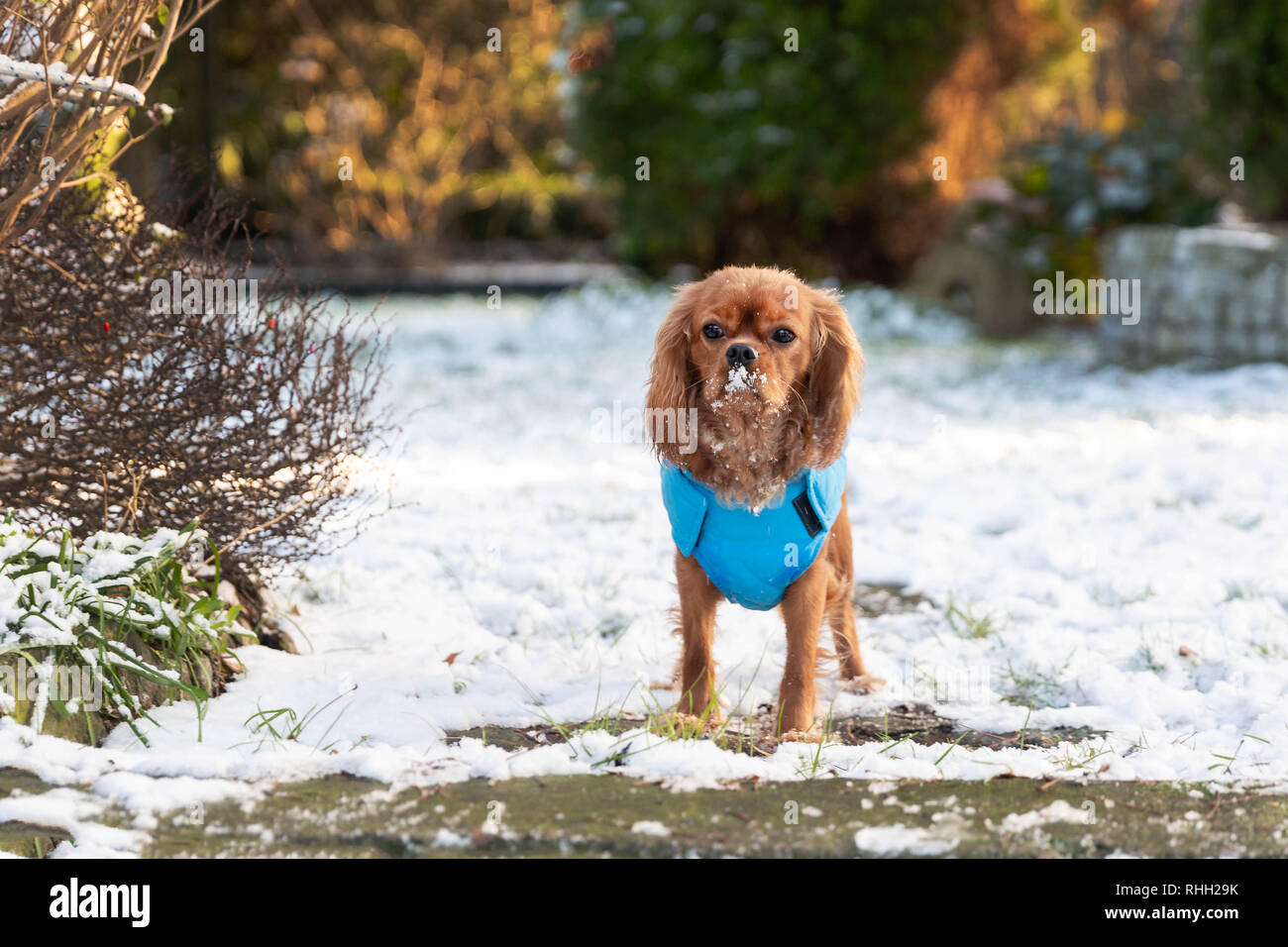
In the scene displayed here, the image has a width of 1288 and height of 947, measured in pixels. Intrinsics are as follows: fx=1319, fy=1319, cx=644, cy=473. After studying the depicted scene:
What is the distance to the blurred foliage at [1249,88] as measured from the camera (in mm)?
8820

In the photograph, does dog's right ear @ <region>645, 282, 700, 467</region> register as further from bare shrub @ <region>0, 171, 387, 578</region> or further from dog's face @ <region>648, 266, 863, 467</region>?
bare shrub @ <region>0, 171, 387, 578</region>

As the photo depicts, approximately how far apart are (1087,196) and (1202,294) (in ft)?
6.84

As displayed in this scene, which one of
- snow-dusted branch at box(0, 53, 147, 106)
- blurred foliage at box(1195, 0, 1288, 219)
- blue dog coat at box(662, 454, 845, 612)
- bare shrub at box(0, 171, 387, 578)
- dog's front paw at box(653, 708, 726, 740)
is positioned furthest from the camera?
blurred foliage at box(1195, 0, 1288, 219)

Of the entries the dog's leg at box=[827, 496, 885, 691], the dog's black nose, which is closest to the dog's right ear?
the dog's black nose

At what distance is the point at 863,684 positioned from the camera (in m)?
3.64

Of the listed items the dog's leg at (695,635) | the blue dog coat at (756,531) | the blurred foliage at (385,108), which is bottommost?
the dog's leg at (695,635)

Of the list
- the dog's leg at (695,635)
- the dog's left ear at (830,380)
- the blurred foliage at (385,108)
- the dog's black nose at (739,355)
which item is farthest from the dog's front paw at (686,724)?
the blurred foliage at (385,108)

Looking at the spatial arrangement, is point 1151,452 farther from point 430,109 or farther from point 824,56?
point 430,109

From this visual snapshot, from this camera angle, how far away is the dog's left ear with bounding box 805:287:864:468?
10.6ft

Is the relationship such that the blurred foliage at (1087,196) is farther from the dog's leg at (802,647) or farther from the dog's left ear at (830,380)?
the dog's leg at (802,647)

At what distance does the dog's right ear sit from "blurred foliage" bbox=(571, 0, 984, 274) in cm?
818

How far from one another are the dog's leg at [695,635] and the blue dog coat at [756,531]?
0.16ft
